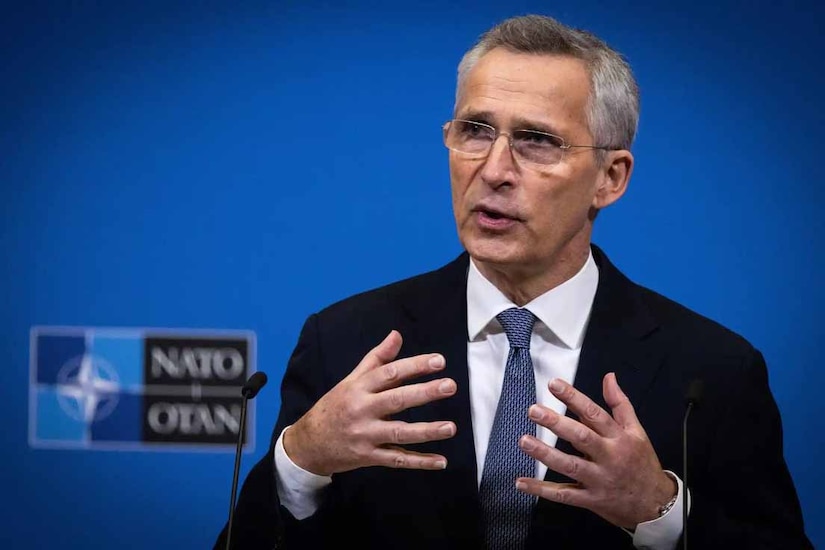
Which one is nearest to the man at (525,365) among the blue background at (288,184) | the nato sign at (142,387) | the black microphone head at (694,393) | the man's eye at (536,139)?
the man's eye at (536,139)

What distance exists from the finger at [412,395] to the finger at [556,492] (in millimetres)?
158

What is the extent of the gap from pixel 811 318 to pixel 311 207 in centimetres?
121

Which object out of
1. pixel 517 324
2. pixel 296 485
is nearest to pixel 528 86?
pixel 517 324

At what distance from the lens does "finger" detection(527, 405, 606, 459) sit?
1.36 metres

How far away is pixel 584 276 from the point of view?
186cm

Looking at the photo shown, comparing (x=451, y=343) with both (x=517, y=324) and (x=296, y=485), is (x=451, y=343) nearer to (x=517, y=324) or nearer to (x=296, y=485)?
(x=517, y=324)

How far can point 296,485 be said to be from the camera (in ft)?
Answer: 5.27

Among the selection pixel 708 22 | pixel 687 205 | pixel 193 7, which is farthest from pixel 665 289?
pixel 193 7

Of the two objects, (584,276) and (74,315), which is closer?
(584,276)

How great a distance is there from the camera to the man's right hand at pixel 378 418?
1408mm

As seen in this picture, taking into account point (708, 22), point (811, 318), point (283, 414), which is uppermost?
point (708, 22)

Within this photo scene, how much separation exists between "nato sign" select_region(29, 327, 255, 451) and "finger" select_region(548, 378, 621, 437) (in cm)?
132

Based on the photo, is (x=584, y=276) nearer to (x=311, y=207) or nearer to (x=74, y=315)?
(x=311, y=207)

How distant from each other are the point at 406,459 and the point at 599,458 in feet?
0.84
